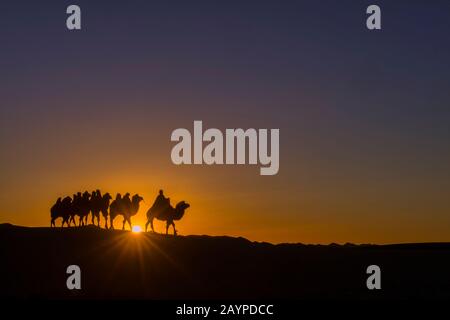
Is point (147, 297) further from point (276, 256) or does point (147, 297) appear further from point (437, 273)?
point (437, 273)

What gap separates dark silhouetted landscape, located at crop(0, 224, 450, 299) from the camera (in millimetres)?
37875

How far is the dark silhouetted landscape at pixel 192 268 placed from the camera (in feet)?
124

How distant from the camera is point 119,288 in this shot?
38312 mm

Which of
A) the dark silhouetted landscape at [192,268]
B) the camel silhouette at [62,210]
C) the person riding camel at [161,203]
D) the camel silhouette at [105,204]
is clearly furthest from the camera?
the camel silhouette at [62,210]

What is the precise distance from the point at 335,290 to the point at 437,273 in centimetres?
760

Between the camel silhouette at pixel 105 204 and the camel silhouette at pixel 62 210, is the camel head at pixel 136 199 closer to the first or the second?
the camel silhouette at pixel 105 204

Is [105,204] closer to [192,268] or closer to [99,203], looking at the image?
[99,203]

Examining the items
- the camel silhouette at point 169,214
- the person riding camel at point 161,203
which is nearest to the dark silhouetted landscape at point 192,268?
the camel silhouette at point 169,214

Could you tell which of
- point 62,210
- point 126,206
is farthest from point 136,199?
point 62,210

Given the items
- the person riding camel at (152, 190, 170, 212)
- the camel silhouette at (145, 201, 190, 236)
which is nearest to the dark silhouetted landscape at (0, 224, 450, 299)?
the camel silhouette at (145, 201, 190, 236)

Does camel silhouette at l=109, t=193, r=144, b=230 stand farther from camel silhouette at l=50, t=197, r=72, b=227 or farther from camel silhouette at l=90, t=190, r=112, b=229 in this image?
camel silhouette at l=50, t=197, r=72, b=227

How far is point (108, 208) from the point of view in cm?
4697

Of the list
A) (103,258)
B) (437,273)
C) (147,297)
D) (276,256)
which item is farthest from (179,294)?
(437,273)

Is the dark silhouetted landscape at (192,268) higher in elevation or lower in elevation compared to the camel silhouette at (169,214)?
lower
